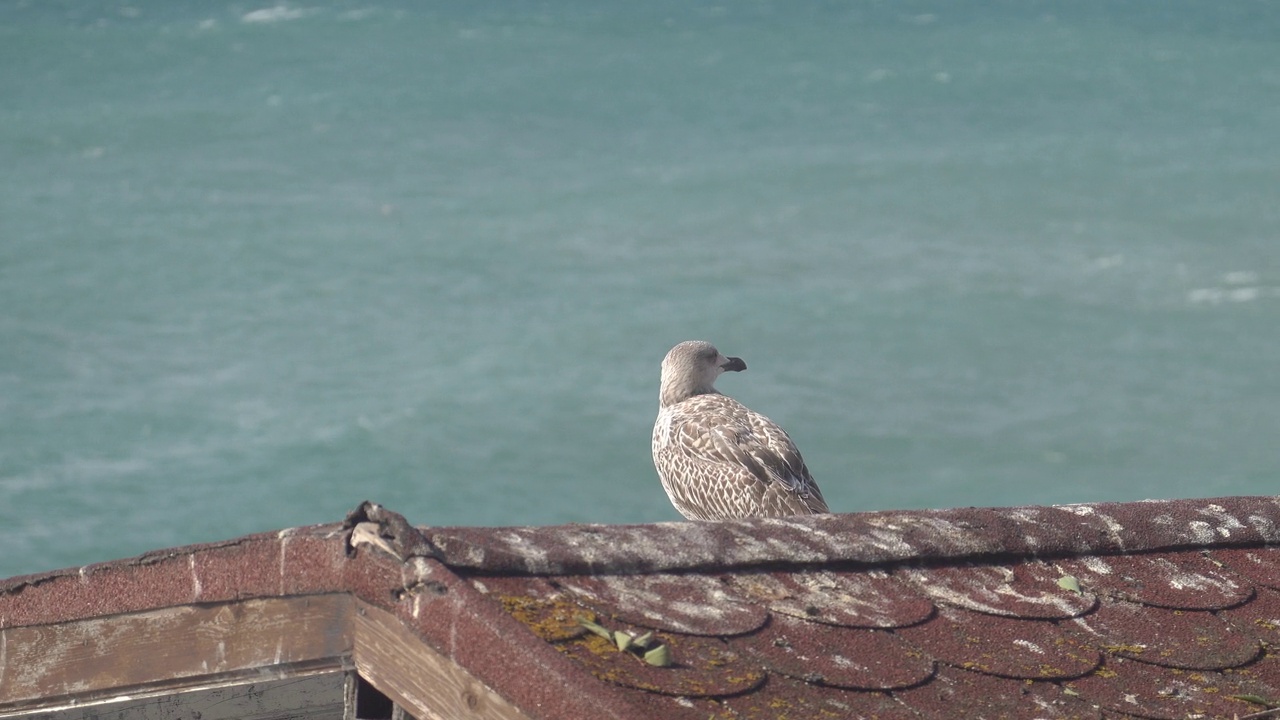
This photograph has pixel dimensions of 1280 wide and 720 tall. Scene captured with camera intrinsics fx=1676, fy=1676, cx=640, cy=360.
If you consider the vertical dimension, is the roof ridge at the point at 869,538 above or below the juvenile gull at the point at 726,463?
above

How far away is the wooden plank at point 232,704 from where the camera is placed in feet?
16.8

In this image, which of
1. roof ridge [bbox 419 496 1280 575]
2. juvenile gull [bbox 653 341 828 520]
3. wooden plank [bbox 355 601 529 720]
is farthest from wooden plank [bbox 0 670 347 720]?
juvenile gull [bbox 653 341 828 520]

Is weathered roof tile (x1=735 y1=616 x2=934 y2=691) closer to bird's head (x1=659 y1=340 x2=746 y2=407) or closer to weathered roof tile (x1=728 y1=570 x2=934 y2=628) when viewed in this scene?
weathered roof tile (x1=728 y1=570 x2=934 y2=628)

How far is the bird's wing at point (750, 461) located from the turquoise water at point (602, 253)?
42167 millimetres

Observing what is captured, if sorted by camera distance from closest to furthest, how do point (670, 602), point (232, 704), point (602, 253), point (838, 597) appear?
point (670, 602) < point (838, 597) < point (232, 704) < point (602, 253)

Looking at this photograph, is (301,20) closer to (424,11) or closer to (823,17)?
(424,11)

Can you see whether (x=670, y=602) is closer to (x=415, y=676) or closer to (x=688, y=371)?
(x=415, y=676)

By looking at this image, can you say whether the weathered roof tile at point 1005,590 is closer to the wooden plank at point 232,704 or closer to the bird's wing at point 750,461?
the wooden plank at point 232,704

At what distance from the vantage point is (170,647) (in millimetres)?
4883

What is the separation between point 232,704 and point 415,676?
3.62 feet

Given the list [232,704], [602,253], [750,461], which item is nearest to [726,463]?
[750,461]

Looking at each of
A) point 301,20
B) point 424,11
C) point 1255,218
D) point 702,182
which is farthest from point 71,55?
point 1255,218

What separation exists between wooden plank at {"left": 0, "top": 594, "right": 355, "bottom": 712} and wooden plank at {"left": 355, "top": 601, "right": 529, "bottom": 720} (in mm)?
80

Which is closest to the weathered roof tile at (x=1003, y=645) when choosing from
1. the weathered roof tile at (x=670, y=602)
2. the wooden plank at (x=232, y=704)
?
the weathered roof tile at (x=670, y=602)
